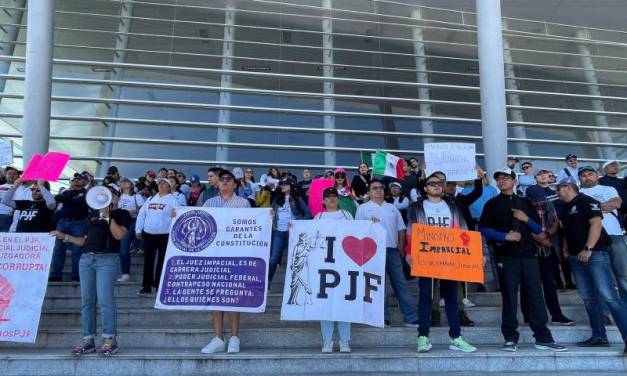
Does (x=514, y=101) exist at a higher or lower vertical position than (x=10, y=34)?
lower

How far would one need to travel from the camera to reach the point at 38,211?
6.76m

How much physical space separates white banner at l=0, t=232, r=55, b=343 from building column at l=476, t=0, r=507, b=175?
346 inches

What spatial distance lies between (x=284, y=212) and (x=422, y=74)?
1149cm

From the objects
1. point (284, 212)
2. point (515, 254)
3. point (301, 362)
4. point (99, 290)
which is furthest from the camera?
point (284, 212)

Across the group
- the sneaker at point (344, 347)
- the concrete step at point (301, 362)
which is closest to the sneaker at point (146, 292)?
the concrete step at point (301, 362)

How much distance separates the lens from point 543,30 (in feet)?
61.1

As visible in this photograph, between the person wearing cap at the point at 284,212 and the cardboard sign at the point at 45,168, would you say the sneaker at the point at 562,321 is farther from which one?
the cardboard sign at the point at 45,168

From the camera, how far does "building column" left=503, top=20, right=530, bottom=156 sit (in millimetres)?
15836

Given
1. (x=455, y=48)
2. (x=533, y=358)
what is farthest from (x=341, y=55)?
(x=533, y=358)

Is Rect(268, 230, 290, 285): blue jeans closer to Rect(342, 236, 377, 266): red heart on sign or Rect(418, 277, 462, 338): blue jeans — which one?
Rect(342, 236, 377, 266): red heart on sign

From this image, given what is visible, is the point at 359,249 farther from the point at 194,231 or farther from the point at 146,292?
the point at 146,292

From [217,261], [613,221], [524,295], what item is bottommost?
[524,295]

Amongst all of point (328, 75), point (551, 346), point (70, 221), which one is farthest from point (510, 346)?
point (328, 75)

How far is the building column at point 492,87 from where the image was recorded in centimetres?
1038
